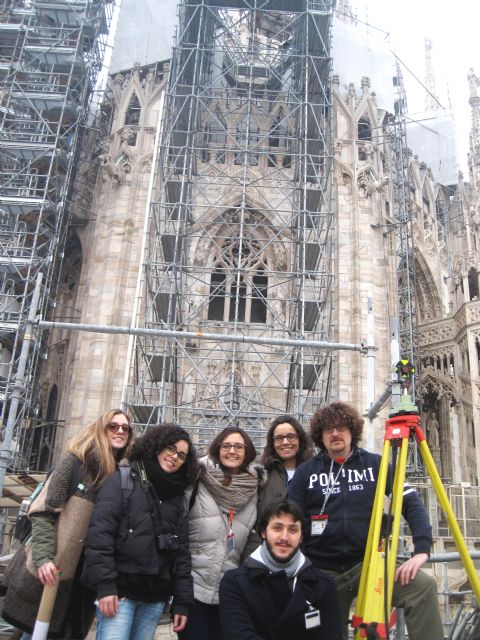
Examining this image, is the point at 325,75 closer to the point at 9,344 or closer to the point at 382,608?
the point at 9,344

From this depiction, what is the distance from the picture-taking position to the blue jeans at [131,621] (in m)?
3.59

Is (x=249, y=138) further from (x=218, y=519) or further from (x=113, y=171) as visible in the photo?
(x=218, y=519)

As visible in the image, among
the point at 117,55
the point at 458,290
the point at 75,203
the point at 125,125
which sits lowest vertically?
the point at 458,290

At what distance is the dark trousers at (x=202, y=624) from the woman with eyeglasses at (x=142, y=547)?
87mm

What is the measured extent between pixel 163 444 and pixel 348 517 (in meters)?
1.29

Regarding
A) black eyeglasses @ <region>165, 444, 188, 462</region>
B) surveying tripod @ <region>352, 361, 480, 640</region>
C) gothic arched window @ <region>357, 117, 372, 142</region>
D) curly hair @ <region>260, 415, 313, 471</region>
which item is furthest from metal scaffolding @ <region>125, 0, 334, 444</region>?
surveying tripod @ <region>352, 361, 480, 640</region>

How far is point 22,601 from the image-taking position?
153 inches

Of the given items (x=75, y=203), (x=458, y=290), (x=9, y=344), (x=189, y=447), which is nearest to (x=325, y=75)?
(x=458, y=290)

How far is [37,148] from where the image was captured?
18.4m

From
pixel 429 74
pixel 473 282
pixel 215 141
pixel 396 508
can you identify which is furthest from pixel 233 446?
pixel 429 74

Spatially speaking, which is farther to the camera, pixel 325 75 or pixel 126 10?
pixel 126 10

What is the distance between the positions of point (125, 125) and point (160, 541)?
17.6 meters

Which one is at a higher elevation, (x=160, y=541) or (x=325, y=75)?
(x=325, y=75)

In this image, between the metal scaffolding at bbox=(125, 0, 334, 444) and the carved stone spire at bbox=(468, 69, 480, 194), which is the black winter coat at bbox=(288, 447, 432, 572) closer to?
the metal scaffolding at bbox=(125, 0, 334, 444)
